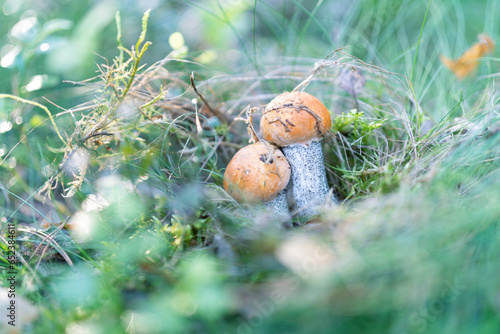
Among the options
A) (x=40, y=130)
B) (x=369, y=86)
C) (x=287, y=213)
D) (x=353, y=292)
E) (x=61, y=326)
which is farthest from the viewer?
(x=369, y=86)

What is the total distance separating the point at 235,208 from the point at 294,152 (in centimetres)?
45

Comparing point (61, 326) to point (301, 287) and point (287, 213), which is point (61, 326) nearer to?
point (301, 287)

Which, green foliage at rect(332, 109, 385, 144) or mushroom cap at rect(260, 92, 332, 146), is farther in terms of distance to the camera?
green foliage at rect(332, 109, 385, 144)

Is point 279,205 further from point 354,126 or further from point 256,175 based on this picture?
point 354,126

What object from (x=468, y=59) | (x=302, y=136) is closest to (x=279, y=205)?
(x=302, y=136)

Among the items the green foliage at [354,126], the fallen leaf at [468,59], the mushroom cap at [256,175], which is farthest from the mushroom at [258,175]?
the fallen leaf at [468,59]

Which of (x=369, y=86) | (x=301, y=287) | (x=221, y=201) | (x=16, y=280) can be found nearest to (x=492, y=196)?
(x=301, y=287)

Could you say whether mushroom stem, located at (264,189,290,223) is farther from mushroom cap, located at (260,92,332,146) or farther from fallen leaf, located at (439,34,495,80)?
fallen leaf, located at (439,34,495,80)

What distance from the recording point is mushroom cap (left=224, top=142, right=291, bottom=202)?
155 cm

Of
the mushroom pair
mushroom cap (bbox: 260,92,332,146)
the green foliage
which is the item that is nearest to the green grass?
the green foliage

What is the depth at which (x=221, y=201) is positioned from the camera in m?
1.60

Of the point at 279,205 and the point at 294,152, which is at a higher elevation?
the point at 294,152

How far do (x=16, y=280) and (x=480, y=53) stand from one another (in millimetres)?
2981

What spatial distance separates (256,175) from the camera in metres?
1.55
